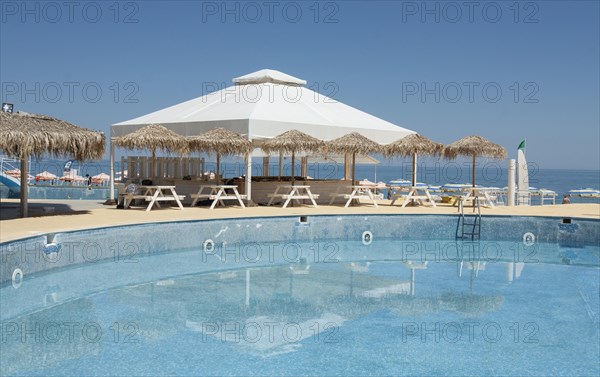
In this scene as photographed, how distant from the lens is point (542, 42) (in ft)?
118

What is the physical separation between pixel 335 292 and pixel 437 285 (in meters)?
1.52

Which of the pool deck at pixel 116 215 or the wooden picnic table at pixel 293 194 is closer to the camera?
the pool deck at pixel 116 215

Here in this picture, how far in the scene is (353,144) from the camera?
47.7 ft

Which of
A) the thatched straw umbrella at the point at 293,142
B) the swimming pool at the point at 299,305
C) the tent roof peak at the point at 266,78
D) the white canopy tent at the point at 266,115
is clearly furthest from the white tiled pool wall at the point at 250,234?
the tent roof peak at the point at 266,78

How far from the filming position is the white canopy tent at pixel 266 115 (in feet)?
47.0

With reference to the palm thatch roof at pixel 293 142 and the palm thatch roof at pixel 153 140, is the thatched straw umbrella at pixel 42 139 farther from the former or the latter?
the palm thatch roof at pixel 293 142

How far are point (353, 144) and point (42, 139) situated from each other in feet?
23.1

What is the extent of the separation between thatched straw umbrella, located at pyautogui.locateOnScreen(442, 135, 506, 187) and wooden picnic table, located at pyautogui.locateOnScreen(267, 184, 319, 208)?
3.96m

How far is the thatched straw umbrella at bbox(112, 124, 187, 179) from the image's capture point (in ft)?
42.9

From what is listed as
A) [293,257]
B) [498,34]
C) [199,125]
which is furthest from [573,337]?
[498,34]

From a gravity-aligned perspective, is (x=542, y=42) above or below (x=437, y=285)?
above

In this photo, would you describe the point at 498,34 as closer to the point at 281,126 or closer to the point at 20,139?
the point at 281,126

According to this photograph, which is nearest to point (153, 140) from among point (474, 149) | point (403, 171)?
point (474, 149)

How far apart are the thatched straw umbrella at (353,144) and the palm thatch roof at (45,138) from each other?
5.53m
